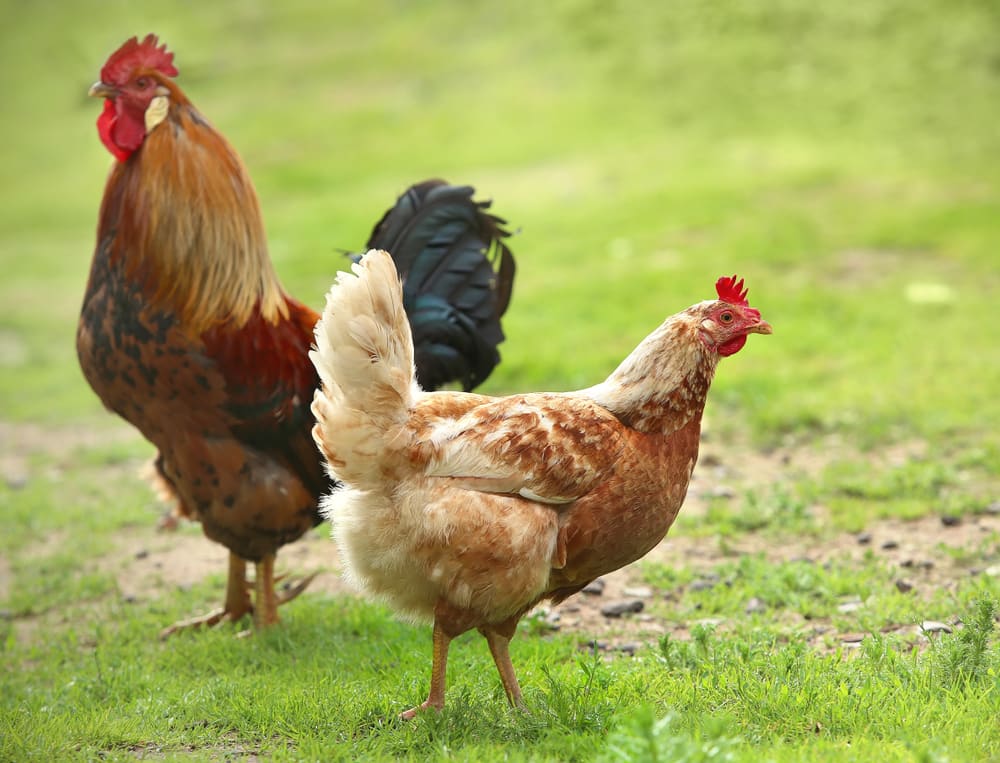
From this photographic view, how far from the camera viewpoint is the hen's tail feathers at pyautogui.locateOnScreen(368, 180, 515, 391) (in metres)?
6.06

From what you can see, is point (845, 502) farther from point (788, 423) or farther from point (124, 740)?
point (124, 740)

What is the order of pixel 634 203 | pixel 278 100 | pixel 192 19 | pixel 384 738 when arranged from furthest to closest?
pixel 192 19 < pixel 278 100 < pixel 634 203 < pixel 384 738

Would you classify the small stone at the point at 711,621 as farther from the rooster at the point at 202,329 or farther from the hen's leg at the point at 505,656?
the rooster at the point at 202,329

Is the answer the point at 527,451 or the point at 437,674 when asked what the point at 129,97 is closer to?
the point at 527,451

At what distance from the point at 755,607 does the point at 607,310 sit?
6.40 metres

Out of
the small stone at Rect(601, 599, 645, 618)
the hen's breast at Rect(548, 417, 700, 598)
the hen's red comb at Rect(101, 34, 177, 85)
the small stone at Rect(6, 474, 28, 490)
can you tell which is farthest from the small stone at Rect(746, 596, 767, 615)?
the small stone at Rect(6, 474, 28, 490)

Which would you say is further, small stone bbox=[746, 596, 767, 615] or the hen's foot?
the hen's foot

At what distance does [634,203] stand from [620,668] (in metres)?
11.8

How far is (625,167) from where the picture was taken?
18.0 metres

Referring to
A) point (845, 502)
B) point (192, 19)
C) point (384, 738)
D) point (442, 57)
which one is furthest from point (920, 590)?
point (192, 19)

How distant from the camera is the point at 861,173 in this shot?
16.0 meters

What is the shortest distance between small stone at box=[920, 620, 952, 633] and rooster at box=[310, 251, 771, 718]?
1.65 metres

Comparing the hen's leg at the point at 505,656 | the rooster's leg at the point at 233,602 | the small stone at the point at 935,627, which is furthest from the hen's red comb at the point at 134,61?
the small stone at the point at 935,627

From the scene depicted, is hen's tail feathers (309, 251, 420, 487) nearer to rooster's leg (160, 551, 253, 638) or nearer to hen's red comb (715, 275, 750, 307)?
hen's red comb (715, 275, 750, 307)
